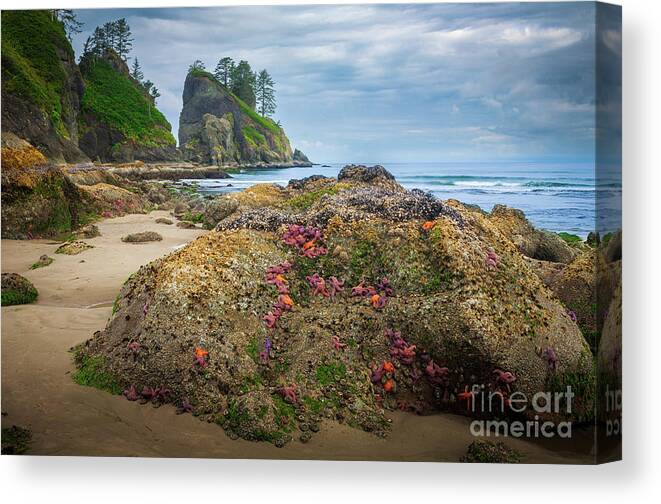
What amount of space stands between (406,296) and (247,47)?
3316mm

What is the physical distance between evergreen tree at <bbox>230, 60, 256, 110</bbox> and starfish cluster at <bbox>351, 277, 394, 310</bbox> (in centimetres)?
238

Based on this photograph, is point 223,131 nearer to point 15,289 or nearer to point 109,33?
point 109,33

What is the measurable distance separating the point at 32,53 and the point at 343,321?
4793mm

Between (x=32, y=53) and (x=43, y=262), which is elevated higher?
(x=32, y=53)

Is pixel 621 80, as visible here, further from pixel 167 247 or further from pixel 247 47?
pixel 167 247

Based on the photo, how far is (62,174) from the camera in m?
7.10

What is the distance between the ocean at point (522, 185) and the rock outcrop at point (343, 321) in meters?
0.17

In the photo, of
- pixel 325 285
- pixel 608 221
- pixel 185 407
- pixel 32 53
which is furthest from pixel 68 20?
pixel 608 221

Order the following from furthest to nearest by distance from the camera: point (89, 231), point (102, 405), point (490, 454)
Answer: point (89, 231)
point (102, 405)
point (490, 454)

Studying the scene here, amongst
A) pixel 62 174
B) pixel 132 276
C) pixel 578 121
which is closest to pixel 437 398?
pixel 578 121

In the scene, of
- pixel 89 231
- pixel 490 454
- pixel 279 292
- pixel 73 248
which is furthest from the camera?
pixel 89 231

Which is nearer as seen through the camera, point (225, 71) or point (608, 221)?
point (608, 221)

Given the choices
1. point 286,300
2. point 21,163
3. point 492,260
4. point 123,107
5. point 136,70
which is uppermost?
point 136,70

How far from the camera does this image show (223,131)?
701 centimetres
